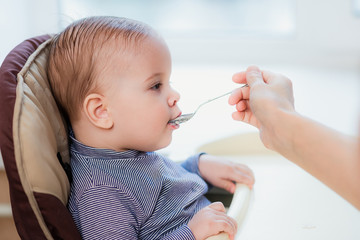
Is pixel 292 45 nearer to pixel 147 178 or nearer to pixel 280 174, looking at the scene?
pixel 280 174

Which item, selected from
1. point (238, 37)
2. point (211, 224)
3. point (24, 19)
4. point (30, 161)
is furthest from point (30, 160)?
point (238, 37)

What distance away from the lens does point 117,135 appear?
2.55 feet

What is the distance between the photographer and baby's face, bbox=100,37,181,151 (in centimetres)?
74

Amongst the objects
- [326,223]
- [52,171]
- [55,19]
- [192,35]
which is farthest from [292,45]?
[52,171]

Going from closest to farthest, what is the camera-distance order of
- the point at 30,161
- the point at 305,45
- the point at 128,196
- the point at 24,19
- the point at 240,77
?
the point at 30,161 → the point at 128,196 → the point at 240,77 → the point at 24,19 → the point at 305,45

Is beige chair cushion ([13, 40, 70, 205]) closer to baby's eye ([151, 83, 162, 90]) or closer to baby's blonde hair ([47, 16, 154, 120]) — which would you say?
Answer: baby's blonde hair ([47, 16, 154, 120])

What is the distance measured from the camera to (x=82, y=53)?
73 cm

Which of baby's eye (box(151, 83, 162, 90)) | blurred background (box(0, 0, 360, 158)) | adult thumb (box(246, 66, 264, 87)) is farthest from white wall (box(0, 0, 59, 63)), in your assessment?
adult thumb (box(246, 66, 264, 87))

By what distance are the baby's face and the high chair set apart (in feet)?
0.39

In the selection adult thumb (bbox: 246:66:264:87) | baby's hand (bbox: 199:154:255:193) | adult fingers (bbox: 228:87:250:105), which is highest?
adult thumb (bbox: 246:66:264:87)

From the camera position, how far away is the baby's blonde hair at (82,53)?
73 cm

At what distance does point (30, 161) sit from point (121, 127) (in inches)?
7.7

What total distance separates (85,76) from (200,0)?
4.08ft

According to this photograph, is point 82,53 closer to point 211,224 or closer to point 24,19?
point 211,224
